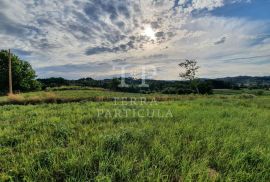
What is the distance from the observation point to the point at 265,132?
676cm

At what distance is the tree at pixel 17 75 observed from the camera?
44594mm

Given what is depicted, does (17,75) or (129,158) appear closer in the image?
(129,158)

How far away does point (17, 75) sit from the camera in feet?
151

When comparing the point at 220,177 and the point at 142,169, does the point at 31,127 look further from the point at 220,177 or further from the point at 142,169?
the point at 220,177

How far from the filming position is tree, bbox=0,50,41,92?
146ft
